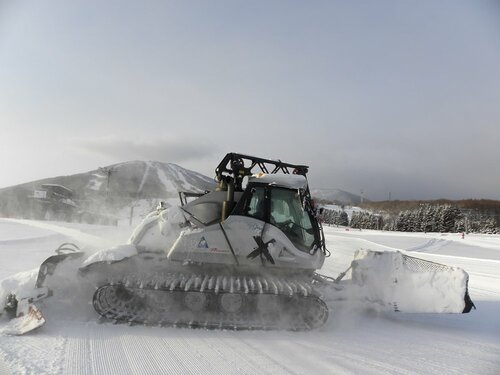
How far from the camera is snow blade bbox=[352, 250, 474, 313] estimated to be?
654 cm

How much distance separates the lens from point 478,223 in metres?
75.8

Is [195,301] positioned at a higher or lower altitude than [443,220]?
lower

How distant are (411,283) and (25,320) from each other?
19.4 feet

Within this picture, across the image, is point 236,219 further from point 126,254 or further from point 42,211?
point 42,211

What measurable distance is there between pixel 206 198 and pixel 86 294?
8.10 feet

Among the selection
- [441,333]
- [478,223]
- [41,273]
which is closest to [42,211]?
[41,273]

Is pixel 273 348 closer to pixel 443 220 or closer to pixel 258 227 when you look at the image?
pixel 258 227

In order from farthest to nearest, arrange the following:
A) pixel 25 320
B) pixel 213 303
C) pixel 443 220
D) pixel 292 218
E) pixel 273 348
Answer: pixel 443 220 < pixel 292 218 < pixel 213 303 < pixel 25 320 < pixel 273 348

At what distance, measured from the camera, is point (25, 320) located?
17.6 ft

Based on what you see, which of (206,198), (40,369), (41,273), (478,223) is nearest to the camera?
(40,369)

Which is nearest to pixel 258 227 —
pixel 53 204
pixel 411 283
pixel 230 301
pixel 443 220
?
pixel 230 301

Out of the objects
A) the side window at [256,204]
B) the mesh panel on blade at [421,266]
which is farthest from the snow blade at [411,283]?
the side window at [256,204]

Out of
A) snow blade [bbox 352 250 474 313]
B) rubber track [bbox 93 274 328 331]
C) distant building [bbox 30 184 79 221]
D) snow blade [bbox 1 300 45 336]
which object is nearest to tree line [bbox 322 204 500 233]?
distant building [bbox 30 184 79 221]

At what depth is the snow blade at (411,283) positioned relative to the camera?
6539 mm
